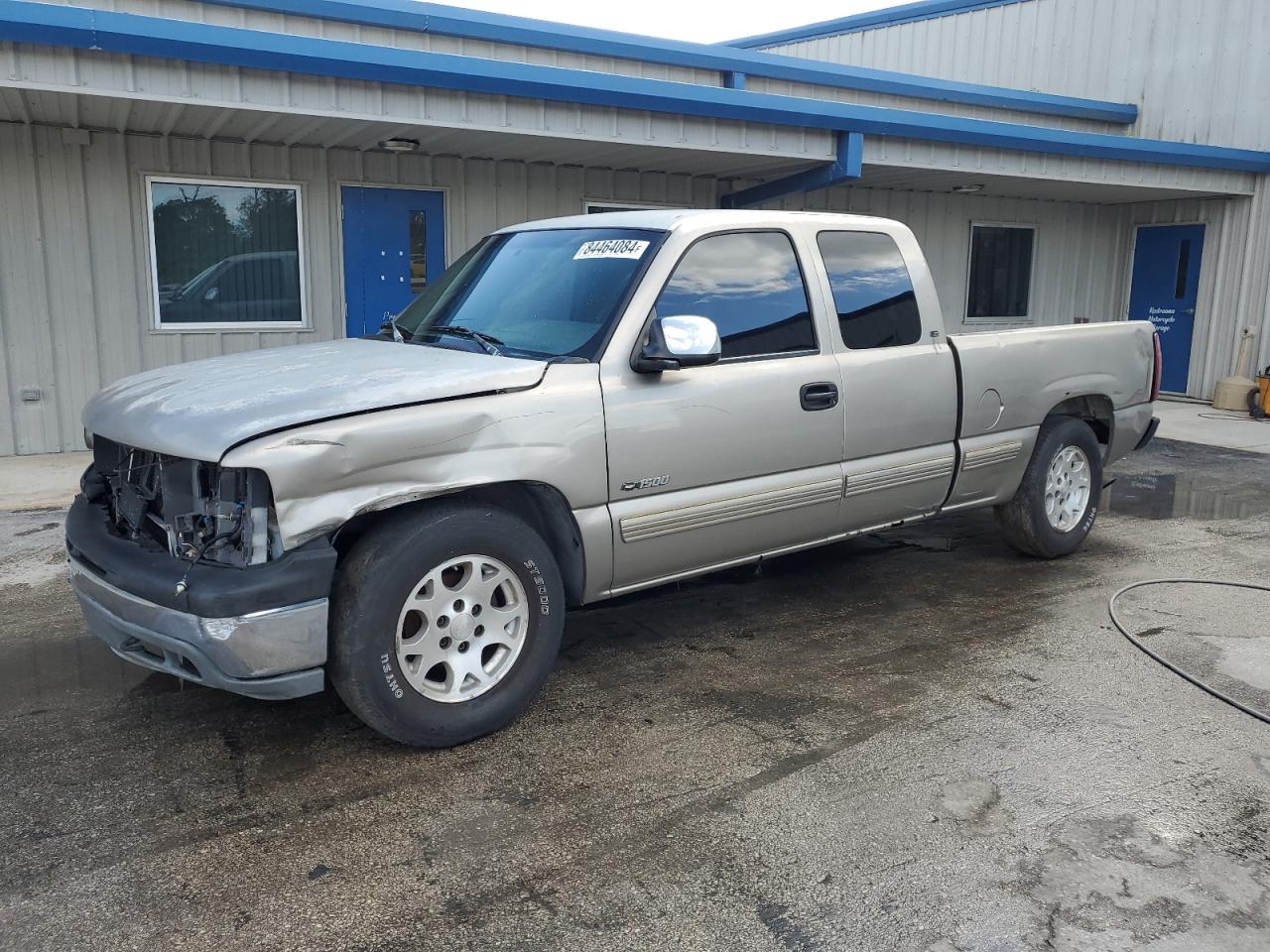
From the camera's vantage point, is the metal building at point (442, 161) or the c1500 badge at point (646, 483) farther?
the metal building at point (442, 161)

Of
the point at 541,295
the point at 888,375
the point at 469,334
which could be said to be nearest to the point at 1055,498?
the point at 888,375

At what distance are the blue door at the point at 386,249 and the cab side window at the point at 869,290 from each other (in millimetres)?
6236

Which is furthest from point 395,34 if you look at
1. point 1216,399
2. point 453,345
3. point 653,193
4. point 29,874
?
point 1216,399

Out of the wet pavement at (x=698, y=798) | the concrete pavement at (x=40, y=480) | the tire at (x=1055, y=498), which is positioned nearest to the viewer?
the wet pavement at (x=698, y=798)

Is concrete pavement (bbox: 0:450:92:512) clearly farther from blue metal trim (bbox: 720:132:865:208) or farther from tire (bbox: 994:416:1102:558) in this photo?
blue metal trim (bbox: 720:132:865:208)

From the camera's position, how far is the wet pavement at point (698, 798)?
114 inches

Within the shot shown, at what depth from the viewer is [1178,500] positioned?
339 inches

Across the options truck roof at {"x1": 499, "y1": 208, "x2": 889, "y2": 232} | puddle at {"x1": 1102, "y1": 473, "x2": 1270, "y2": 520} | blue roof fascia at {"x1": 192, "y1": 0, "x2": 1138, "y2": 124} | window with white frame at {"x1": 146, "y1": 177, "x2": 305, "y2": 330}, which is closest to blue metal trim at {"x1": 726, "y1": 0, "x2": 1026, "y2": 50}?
blue roof fascia at {"x1": 192, "y1": 0, "x2": 1138, "y2": 124}

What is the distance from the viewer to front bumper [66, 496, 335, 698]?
337 cm

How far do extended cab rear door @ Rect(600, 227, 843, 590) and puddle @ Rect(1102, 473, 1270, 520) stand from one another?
14.0ft

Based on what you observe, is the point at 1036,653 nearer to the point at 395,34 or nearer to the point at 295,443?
the point at 295,443

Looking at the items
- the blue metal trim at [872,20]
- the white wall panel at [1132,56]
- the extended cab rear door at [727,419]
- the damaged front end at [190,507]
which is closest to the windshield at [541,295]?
the extended cab rear door at [727,419]

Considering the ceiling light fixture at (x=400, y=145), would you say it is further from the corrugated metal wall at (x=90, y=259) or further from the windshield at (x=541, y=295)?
the windshield at (x=541, y=295)

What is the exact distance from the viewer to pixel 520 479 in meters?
3.95
